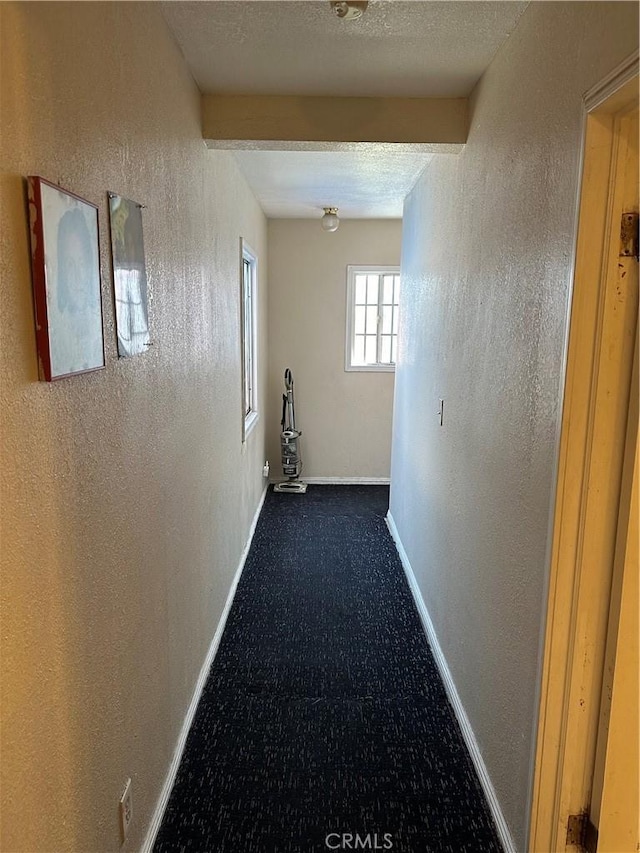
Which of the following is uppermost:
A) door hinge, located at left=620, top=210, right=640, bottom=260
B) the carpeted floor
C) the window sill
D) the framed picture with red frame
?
door hinge, located at left=620, top=210, right=640, bottom=260

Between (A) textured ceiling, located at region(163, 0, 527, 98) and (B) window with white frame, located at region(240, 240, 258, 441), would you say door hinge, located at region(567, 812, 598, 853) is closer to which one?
(A) textured ceiling, located at region(163, 0, 527, 98)

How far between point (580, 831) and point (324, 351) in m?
4.43

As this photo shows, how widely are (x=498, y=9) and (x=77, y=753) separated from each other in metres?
2.18

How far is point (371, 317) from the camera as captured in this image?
5.52 m

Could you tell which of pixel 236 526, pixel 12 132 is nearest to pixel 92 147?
pixel 12 132

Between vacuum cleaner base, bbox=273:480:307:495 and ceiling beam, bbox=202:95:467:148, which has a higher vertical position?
ceiling beam, bbox=202:95:467:148

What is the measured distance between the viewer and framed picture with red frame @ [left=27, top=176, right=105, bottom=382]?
0.96 metres

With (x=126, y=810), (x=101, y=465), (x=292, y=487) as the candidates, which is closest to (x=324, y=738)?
(x=126, y=810)

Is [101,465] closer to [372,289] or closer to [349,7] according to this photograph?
[349,7]

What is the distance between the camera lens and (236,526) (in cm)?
346

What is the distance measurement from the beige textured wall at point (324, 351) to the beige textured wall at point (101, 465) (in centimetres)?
293

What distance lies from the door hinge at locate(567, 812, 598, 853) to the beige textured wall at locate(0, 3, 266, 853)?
1159 mm

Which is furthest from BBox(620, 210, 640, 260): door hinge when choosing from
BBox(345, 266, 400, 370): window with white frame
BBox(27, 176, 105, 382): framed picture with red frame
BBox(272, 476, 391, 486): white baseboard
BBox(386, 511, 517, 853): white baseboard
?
BBox(272, 476, 391, 486): white baseboard

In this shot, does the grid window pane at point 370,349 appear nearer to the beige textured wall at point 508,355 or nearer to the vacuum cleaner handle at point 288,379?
the vacuum cleaner handle at point 288,379
